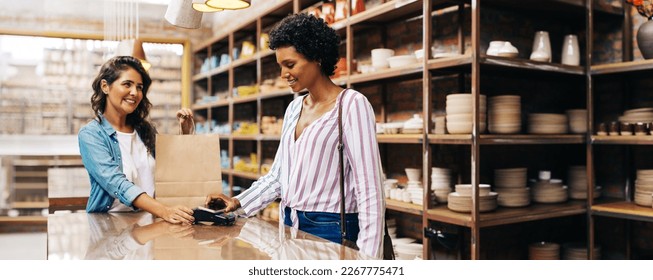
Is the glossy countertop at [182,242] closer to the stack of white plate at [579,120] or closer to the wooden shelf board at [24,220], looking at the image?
the stack of white plate at [579,120]

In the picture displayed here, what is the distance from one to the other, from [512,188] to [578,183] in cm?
57

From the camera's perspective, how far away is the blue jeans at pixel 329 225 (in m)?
1.75

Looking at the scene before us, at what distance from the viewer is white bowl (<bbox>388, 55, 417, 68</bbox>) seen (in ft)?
11.2

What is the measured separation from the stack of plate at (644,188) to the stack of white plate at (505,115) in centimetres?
77

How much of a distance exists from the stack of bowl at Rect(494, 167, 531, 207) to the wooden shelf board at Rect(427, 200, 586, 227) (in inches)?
1.7

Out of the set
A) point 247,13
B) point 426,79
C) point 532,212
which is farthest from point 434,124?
point 247,13

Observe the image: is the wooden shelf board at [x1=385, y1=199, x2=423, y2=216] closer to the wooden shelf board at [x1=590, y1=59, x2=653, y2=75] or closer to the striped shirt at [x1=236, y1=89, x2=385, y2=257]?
the wooden shelf board at [x1=590, y1=59, x2=653, y2=75]

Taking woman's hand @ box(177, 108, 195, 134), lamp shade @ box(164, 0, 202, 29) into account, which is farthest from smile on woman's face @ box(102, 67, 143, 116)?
lamp shade @ box(164, 0, 202, 29)

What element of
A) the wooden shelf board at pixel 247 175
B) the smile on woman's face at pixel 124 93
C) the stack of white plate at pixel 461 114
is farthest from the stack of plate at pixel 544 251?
the wooden shelf board at pixel 247 175

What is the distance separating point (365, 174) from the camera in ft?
5.46

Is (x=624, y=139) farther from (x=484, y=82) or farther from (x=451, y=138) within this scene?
(x=451, y=138)


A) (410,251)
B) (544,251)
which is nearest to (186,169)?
(410,251)

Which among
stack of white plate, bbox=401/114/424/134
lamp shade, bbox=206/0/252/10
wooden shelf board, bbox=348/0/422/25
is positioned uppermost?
wooden shelf board, bbox=348/0/422/25
